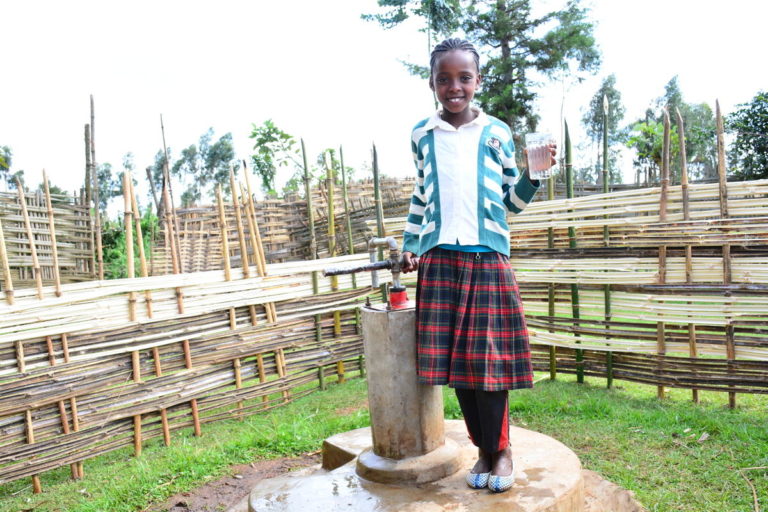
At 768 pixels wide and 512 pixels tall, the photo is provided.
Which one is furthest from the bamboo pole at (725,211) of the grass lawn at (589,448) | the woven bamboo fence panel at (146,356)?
the woven bamboo fence panel at (146,356)

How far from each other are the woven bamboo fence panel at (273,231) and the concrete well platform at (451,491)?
342 inches

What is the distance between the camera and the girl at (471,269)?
2.15m

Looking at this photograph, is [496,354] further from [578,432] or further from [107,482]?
[107,482]

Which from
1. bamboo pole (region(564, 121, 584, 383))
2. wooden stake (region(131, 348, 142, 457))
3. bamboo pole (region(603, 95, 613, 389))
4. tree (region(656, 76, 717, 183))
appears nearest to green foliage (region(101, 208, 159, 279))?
wooden stake (region(131, 348, 142, 457))

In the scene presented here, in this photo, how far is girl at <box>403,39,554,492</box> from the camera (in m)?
2.15

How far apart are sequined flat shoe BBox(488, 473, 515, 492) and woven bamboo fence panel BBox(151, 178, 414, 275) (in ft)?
29.6

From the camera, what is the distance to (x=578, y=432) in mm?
3617

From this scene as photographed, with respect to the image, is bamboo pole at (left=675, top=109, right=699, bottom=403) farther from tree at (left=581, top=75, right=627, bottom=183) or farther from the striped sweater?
tree at (left=581, top=75, right=627, bottom=183)

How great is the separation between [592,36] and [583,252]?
11.5m

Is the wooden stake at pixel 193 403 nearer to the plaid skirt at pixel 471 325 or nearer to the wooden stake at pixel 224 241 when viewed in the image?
the wooden stake at pixel 224 241

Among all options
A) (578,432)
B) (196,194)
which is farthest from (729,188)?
(196,194)

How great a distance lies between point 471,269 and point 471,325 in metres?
0.20

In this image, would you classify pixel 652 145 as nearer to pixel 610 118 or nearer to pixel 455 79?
pixel 610 118

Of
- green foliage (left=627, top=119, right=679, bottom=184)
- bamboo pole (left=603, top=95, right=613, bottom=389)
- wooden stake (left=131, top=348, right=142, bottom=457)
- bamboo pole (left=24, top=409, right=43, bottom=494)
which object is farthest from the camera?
green foliage (left=627, top=119, right=679, bottom=184)
